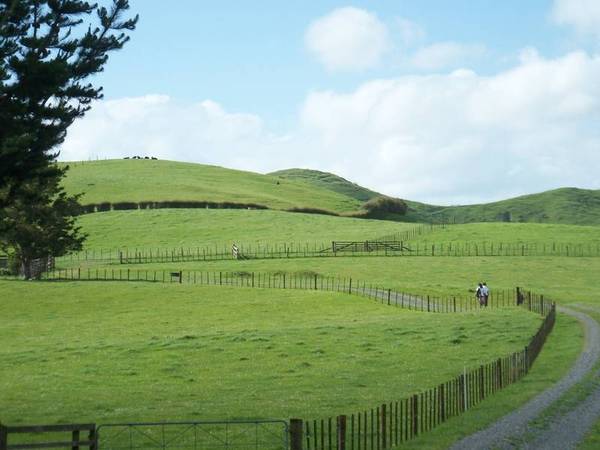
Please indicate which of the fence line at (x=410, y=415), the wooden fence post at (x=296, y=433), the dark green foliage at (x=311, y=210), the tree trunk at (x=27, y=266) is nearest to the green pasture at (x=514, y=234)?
the dark green foliage at (x=311, y=210)

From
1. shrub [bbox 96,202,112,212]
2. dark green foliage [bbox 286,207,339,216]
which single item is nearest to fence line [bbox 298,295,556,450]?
shrub [bbox 96,202,112,212]

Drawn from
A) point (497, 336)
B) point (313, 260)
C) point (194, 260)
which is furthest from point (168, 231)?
point (497, 336)

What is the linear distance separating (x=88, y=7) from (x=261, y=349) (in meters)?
23.9

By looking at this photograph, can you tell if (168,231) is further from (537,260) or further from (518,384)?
(518,384)

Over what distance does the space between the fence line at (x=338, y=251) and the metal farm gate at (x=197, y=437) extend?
271ft

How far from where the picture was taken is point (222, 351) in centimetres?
4934

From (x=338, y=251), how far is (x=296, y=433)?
9758 centimetres

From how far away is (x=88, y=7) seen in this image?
101 ft

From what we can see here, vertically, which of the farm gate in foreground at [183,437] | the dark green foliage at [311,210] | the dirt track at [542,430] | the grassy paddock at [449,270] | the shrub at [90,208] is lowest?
the farm gate in foreground at [183,437]

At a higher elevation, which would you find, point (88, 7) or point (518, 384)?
point (88, 7)

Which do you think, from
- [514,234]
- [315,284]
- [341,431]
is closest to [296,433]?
[341,431]

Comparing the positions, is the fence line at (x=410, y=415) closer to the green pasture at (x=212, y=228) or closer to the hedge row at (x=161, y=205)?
the green pasture at (x=212, y=228)

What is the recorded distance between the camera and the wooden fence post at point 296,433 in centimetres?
2136

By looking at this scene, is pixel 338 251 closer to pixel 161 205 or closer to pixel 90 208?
pixel 161 205
